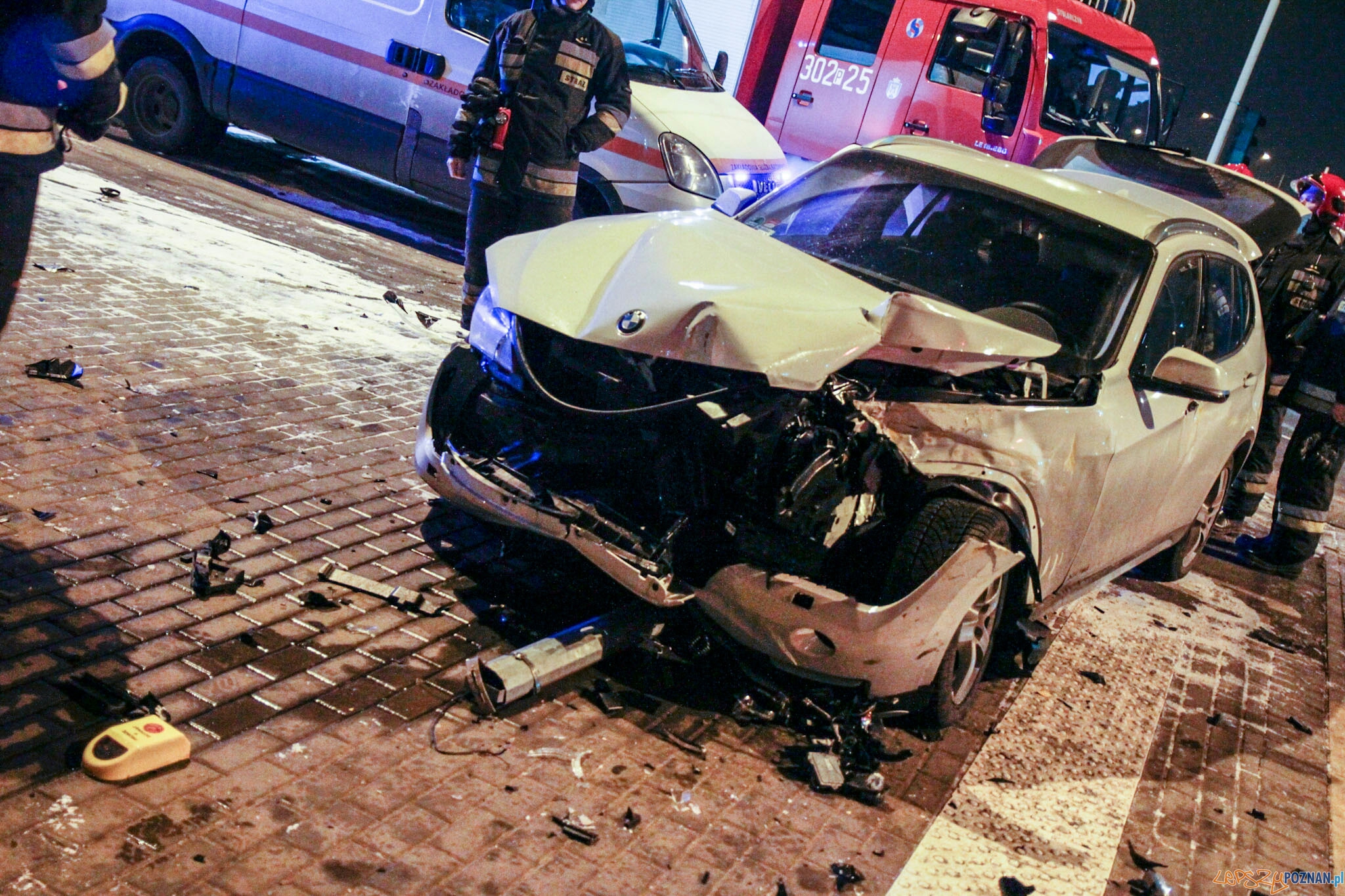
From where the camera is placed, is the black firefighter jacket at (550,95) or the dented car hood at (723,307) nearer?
the dented car hood at (723,307)

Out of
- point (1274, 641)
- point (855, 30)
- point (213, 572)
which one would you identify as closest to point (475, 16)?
point (855, 30)

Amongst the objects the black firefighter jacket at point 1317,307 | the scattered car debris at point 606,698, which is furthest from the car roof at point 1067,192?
the scattered car debris at point 606,698

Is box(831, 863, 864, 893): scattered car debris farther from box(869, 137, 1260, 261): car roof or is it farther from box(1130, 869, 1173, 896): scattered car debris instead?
box(869, 137, 1260, 261): car roof

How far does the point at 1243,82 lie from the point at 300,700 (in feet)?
71.0

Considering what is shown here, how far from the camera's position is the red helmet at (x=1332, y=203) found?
7637 mm

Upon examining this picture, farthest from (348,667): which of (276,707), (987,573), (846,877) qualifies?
(987,573)

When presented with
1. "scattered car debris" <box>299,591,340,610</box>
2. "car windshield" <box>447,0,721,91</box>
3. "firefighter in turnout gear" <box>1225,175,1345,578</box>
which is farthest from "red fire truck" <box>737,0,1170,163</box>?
"scattered car debris" <box>299,591,340,610</box>

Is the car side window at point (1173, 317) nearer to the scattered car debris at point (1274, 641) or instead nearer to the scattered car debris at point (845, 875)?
the scattered car debris at point (1274, 641)

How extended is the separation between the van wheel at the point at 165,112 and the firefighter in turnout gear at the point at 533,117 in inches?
186

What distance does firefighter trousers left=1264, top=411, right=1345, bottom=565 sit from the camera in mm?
6984

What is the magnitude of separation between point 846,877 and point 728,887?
0.37m

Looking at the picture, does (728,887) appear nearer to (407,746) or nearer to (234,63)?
(407,746)

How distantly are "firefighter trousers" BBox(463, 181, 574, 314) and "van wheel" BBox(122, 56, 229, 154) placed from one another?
4.72 m

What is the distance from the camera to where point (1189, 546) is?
649 centimetres
